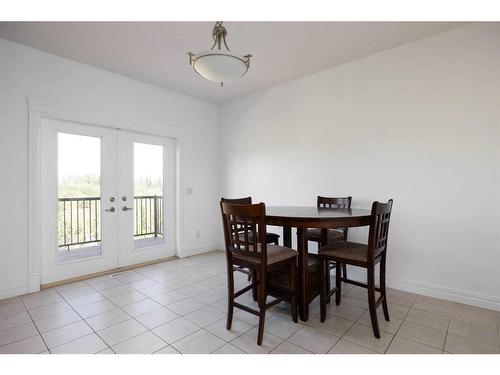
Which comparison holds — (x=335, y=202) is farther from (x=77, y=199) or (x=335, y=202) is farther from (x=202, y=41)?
(x=77, y=199)

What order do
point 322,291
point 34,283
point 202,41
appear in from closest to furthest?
point 322,291, point 202,41, point 34,283

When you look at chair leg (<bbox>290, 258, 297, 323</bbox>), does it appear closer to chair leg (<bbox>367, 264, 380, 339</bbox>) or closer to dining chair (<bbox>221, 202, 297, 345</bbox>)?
dining chair (<bbox>221, 202, 297, 345</bbox>)

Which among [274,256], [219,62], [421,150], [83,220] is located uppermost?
[219,62]

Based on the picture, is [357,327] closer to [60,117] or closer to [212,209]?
[212,209]

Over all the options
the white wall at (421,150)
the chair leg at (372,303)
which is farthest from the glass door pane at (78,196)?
the chair leg at (372,303)

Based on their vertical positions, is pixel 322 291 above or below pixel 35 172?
below

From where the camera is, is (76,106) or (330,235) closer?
(330,235)

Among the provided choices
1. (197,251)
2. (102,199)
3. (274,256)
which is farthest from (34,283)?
(274,256)

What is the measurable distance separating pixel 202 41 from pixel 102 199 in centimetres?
236

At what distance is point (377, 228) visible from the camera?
1940 millimetres

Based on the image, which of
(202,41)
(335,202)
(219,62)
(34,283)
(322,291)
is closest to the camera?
(219,62)

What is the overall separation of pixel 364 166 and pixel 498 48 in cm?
152

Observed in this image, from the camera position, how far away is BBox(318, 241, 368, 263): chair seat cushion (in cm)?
199
